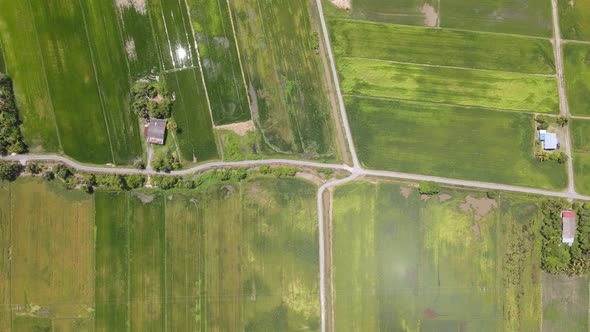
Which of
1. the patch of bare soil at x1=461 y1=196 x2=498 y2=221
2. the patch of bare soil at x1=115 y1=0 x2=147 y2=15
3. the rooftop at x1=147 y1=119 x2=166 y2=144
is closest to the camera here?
the rooftop at x1=147 y1=119 x2=166 y2=144

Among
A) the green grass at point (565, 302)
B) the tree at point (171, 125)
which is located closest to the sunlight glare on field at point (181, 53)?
the tree at point (171, 125)

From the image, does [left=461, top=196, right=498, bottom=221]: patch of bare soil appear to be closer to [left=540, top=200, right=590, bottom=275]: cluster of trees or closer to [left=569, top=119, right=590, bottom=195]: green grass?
[left=540, top=200, right=590, bottom=275]: cluster of trees

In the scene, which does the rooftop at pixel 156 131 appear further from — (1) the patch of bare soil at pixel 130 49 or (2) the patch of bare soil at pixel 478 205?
(2) the patch of bare soil at pixel 478 205

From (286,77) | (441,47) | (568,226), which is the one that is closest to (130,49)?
(286,77)

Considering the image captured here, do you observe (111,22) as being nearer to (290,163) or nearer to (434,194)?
(290,163)

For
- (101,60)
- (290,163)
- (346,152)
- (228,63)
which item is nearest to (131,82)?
(101,60)

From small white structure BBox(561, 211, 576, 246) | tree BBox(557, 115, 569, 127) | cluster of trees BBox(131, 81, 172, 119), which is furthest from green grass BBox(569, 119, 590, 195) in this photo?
cluster of trees BBox(131, 81, 172, 119)

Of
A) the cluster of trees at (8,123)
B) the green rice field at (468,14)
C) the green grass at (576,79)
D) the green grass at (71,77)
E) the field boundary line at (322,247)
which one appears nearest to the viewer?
the cluster of trees at (8,123)
